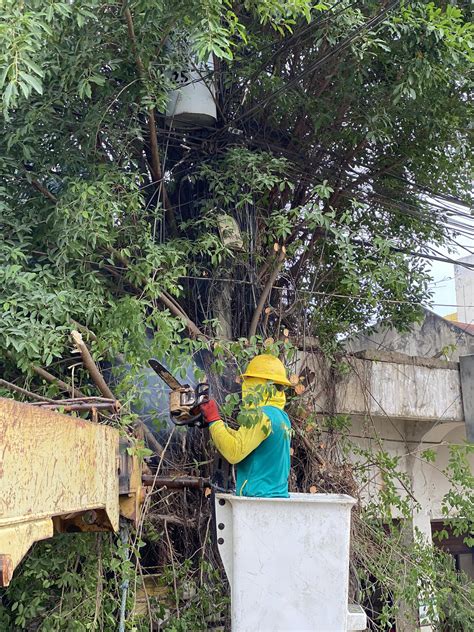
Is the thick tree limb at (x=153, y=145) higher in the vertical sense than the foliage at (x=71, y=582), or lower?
higher

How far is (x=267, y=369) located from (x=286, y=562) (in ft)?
3.42

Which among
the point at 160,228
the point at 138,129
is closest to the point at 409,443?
the point at 160,228

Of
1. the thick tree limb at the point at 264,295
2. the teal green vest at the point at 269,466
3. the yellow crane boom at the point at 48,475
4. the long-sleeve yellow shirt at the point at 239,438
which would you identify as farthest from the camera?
the thick tree limb at the point at 264,295

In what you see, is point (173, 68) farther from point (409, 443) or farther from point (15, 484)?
point (409, 443)

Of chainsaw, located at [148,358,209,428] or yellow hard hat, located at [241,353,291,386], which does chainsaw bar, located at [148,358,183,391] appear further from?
yellow hard hat, located at [241,353,291,386]

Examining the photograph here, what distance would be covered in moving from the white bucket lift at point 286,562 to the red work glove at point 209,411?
0.42 m

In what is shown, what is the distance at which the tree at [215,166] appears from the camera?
13.7 feet

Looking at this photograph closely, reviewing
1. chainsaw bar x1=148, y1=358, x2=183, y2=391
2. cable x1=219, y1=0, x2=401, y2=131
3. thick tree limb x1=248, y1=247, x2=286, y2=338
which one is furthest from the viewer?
thick tree limb x1=248, y1=247, x2=286, y2=338

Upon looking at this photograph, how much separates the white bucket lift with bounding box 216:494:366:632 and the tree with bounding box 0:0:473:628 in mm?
991

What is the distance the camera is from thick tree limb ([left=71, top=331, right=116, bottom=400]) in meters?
4.03

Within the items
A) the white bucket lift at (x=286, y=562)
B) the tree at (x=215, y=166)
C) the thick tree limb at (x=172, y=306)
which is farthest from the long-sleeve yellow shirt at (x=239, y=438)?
the thick tree limb at (x=172, y=306)

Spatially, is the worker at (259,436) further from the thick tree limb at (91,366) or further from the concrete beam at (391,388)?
the concrete beam at (391,388)

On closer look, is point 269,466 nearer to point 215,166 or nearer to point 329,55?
point 215,166

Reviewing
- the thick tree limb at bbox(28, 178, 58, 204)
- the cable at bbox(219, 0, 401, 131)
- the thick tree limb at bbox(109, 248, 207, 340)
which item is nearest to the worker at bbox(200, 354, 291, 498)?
the thick tree limb at bbox(109, 248, 207, 340)
